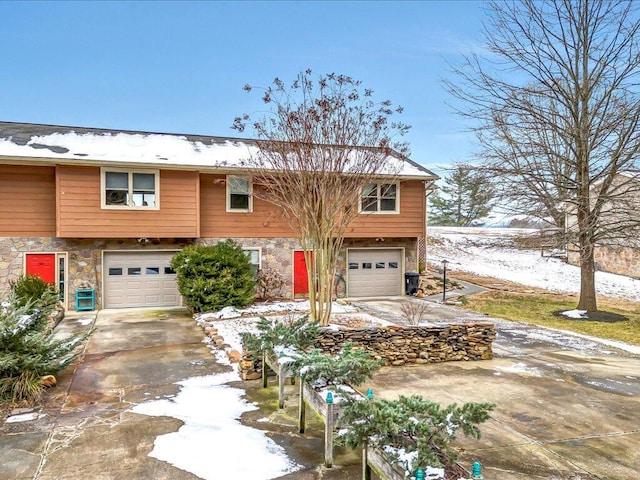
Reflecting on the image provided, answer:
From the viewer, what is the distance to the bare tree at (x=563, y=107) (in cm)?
1230

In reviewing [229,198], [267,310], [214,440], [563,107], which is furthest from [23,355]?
[563,107]

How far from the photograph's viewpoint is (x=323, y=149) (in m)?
8.24

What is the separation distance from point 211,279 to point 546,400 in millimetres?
8669

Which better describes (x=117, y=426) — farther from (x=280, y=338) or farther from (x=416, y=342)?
(x=416, y=342)

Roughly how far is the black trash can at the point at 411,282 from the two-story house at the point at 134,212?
4.84 ft

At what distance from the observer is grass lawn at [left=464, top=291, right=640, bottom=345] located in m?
10.9

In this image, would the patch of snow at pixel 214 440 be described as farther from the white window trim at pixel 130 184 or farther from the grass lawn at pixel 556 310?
the grass lawn at pixel 556 310

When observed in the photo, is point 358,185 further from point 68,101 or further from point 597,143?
point 68,101

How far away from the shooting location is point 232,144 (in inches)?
621

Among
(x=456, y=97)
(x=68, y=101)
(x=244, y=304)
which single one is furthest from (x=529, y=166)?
(x=68, y=101)

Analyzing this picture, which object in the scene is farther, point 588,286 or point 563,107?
point 563,107

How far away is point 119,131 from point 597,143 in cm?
1504

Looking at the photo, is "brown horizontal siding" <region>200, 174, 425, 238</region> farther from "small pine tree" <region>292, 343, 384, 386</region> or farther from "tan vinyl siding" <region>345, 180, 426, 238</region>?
"small pine tree" <region>292, 343, 384, 386</region>

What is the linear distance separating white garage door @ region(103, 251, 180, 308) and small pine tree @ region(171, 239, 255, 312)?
152 cm
